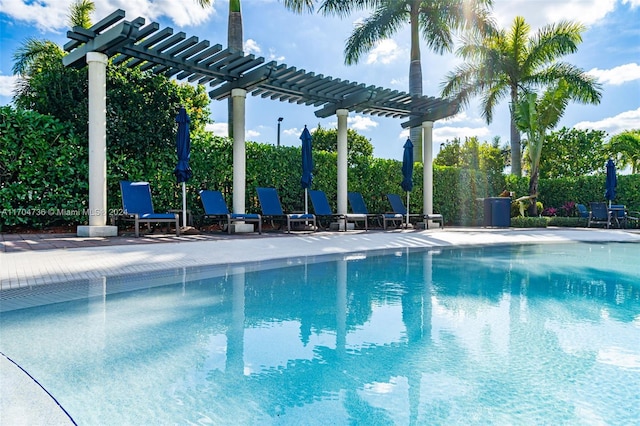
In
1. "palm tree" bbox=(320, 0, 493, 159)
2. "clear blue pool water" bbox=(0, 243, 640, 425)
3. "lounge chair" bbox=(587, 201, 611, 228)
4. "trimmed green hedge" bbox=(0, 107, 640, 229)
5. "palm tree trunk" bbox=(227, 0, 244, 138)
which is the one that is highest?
"palm tree" bbox=(320, 0, 493, 159)

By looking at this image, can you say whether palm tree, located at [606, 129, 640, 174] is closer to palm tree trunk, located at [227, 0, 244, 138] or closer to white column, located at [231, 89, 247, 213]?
palm tree trunk, located at [227, 0, 244, 138]

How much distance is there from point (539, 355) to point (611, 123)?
136ft

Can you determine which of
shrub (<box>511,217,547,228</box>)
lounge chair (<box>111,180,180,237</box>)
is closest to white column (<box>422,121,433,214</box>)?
shrub (<box>511,217,547,228</box>)

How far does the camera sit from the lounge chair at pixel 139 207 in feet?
28.9

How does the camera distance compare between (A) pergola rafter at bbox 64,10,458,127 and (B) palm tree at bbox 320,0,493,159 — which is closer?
(A) pergola rafter at bbox 64,10,458,127

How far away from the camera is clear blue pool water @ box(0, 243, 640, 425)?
77.3 inches

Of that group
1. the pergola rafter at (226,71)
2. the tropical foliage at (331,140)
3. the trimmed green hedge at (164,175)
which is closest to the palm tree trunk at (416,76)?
the trimmed green hedge at (164,175)

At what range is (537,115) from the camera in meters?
17.8

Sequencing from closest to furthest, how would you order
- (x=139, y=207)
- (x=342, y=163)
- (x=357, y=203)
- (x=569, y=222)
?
1. (x=139, y=207)
2. (x=342, y=163)
3. (x=357, y=203)
4. (x=569, y=222)

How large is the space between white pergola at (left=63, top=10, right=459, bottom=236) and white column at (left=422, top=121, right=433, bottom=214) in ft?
0.11

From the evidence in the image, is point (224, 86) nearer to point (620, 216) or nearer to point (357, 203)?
point (357, 203)

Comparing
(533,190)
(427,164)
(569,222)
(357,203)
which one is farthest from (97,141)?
(569,222)

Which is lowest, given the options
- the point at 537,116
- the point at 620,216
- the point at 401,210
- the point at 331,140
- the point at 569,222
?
the point at 569,222

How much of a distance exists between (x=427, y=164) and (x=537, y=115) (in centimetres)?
639
